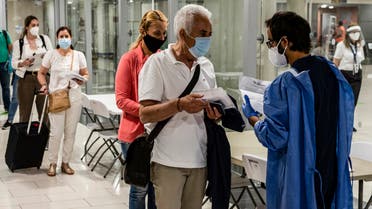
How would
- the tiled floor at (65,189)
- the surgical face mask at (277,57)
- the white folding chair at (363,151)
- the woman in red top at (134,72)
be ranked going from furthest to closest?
1. the tiled floor at (65,189)
2. the white folding chair at (363,151)
3. the woman in red top at (134,72)
4. the surgical face mask at (277,57)

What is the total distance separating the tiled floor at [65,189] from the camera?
16.3 ft

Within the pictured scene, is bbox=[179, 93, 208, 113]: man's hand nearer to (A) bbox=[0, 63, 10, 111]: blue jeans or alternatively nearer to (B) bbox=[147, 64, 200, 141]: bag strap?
(B) bbox=[147, 64, 200, 141]: bag strap

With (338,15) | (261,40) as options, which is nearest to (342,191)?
(261,40)

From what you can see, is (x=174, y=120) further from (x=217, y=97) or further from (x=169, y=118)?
(x=217, y=97)

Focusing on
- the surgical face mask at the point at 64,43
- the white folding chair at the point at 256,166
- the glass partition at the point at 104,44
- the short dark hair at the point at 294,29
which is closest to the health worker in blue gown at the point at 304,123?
the short dark hair at the point at 294,29

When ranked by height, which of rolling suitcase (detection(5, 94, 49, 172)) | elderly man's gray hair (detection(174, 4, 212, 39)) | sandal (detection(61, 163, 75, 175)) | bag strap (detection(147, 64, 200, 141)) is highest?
elderly man's gray hair (detection(174, 4, 212, 39))

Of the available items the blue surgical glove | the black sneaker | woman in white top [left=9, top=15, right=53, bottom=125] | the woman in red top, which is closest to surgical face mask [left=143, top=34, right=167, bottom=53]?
the woman in red top

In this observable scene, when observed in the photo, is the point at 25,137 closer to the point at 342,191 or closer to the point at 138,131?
the point at 138,131

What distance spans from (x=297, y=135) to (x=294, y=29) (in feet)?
1.58

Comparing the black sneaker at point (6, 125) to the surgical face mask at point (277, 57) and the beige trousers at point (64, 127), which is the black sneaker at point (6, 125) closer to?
the beige trousers at point (64, 127)

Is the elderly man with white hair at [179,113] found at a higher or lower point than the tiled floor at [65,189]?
higher

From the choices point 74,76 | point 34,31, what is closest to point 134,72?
point 74,76

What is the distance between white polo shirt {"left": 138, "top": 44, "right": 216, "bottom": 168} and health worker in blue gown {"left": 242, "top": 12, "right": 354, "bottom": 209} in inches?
12.5

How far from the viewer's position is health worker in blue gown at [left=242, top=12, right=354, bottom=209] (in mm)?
2461
